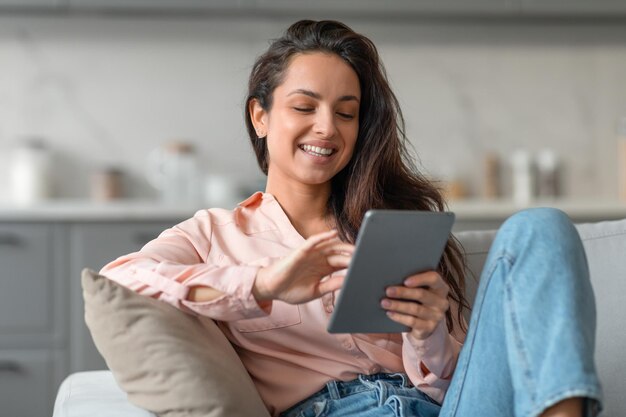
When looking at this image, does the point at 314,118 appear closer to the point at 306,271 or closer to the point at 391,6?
the point at 306,271

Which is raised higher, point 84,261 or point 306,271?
point 306,271

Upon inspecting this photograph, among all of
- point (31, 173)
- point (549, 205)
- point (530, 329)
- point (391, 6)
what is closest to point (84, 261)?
point (31, 173)

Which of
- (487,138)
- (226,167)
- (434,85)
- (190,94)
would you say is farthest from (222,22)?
(487,138)

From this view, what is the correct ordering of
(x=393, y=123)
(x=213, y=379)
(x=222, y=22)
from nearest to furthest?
(x=213, y=379), (x=393, y=123), (x=222, y=22)

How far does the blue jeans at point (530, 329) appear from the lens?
141 centimetres

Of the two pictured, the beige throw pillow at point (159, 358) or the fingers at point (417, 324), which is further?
the fingers at point (417, 324)

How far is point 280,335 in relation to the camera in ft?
6.08

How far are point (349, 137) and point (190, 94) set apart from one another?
239 centimetres

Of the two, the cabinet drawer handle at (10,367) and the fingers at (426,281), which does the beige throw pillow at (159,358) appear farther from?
the cabinet drawer handle at (10,367)

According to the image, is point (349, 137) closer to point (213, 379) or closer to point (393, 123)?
point (393, 123)

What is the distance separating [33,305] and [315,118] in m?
2.04

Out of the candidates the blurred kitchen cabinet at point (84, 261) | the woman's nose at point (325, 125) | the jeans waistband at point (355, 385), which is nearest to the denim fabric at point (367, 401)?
the jeans waistband at point (355, 385)

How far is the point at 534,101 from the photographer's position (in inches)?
175

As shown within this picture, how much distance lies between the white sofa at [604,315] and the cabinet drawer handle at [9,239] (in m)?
1.72
